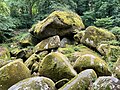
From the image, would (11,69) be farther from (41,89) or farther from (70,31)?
(70,31)

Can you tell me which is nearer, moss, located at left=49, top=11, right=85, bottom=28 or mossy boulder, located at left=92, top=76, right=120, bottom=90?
mossy boulder, located at left=92, top=76, right=120, bottom=90

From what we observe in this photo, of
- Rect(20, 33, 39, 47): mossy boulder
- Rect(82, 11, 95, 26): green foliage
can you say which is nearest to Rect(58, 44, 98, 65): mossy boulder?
Rect(20, 33, 39, 47): mossy boulder

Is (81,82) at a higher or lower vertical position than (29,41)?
lower

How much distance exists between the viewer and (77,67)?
674 cm

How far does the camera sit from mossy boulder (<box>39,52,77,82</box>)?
625 cm

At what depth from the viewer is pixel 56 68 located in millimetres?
6352

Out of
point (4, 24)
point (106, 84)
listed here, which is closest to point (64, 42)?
point (4, 24)

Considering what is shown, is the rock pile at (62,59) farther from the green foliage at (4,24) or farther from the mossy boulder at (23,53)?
the green foliage at (4,24)

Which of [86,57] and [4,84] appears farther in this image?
[86,57]

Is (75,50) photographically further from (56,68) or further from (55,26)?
(56,68)

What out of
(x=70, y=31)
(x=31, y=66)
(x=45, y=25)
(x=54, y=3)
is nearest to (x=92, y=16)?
(x=54, y=3)

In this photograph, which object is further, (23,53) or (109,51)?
(23,53)

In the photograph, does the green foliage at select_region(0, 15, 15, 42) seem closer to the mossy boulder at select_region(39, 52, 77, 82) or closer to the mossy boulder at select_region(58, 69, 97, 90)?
the mossy boulder at select_region(39, 52, 77, 82)

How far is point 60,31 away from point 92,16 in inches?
156
